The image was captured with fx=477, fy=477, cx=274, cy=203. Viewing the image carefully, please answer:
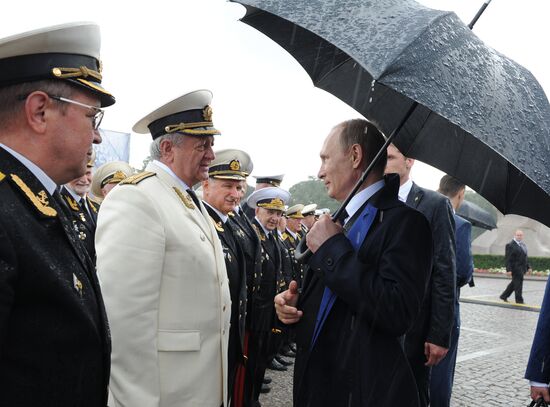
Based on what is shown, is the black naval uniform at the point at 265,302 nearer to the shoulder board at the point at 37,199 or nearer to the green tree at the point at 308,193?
the shoulder board at the point at 37,199

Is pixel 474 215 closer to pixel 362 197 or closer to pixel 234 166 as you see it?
pixel 234 166

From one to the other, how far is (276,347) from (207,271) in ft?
14.5

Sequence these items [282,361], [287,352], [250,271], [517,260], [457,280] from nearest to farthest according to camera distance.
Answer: [457,280] → [250,271] → [282,361] → [287,352] → [517,260]

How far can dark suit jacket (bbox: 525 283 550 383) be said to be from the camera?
2.48 metres

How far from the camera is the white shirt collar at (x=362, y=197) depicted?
218 centimetres

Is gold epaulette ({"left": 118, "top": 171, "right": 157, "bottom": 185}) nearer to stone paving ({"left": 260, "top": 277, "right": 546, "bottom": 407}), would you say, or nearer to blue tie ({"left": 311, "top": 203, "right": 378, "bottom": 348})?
blue tie ({"left": 311, "top": 203, "right": 378, "bottom": 348})

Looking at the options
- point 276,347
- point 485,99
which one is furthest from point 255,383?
point 485,99

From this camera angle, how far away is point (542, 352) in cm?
249

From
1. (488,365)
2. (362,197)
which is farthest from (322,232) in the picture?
(488,365)

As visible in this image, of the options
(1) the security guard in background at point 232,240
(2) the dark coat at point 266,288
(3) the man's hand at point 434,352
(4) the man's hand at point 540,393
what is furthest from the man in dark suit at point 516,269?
(4) the man's hand at point 540,393

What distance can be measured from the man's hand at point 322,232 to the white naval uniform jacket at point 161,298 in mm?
580

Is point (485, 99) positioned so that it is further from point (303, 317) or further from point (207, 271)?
point (207, 271)

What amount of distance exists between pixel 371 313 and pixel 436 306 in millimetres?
1448

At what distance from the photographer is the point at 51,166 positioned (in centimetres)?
142
